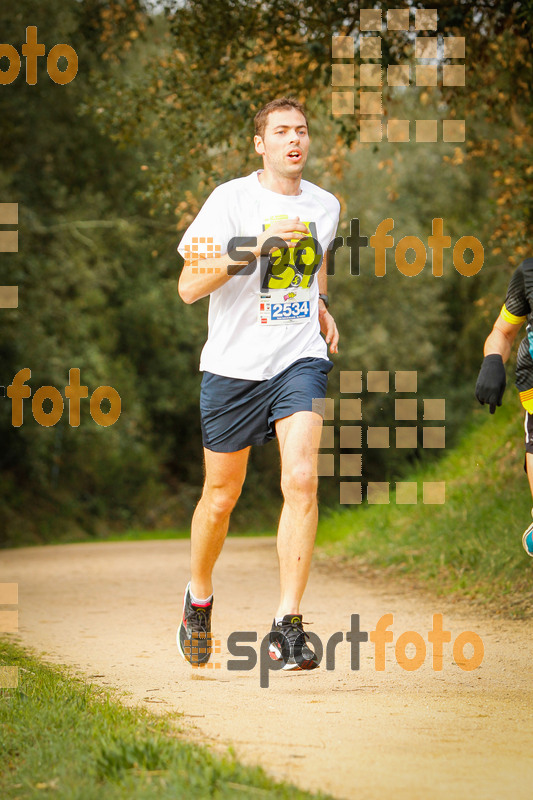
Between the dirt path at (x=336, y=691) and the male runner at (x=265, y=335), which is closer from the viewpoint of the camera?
the dirt path at (x=336, y=691)

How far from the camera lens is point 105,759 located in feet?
11.0

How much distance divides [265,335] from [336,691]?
5.66ft

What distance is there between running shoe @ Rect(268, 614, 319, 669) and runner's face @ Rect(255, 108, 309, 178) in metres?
2.17

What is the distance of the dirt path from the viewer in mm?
3434

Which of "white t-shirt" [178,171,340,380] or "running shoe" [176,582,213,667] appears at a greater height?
"white t-shirt" [178,171,340,380]

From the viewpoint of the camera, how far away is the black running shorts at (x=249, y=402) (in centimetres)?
521

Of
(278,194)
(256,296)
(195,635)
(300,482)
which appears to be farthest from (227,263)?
(195,635)

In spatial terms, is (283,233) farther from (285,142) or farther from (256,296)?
(285,142)

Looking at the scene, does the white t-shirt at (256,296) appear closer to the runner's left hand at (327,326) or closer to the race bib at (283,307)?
the race bib at (283,307)

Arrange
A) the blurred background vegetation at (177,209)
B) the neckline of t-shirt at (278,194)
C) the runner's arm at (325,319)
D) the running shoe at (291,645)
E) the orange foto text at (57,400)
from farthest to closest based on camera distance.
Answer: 1. the orange foto text at (57,400)
2. the blurred background vegetation at (177,209)
3. the runner's arm at (325,319)
4. the neckline of t-shirt at (278,194)
5. the running shoe at (291,645)

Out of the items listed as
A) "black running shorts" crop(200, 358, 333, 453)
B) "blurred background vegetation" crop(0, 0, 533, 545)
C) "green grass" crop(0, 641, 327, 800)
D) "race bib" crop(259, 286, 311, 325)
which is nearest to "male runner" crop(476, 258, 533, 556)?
"black running shorts" crop(200, 358, 333, 453)

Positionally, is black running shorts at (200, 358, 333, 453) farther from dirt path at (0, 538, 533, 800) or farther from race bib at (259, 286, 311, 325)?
dirt path at (0, 538, 533, 800)

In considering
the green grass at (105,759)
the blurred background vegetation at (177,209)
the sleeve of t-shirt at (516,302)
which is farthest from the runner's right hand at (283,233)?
the blurred background vegetation at (177,209)

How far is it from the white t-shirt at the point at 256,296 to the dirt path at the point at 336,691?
1.57m
